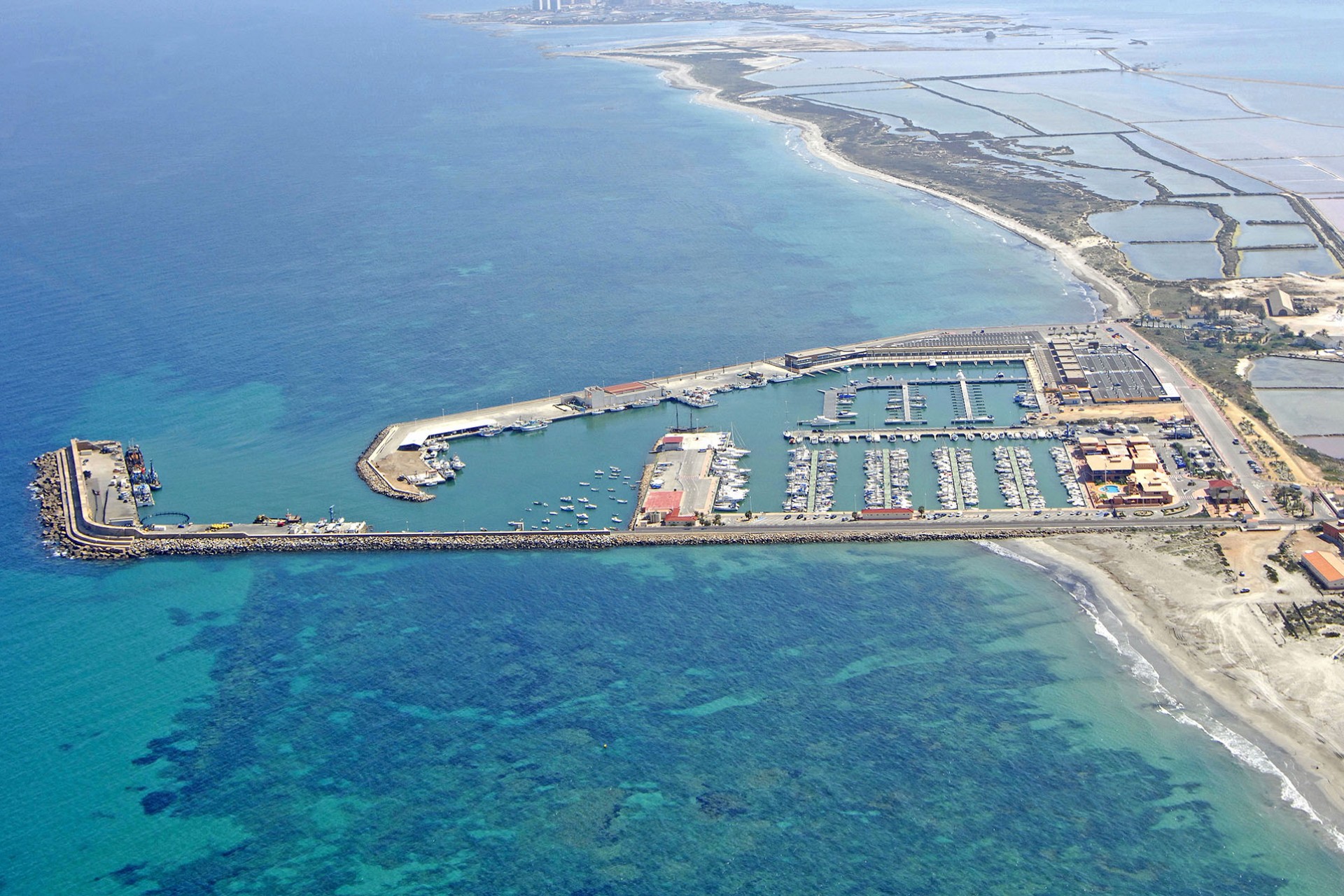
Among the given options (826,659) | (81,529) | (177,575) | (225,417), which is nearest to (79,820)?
(177,575)

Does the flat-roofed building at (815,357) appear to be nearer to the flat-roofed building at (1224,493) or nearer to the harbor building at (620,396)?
the harbor building at (620,396)

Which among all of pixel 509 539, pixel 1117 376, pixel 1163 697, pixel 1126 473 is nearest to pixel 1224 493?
pixel 1126 473

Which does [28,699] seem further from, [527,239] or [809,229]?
[809,229]

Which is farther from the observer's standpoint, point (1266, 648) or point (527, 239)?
→ point (527, 239)

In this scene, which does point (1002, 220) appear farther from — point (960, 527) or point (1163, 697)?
point (1163, 697)

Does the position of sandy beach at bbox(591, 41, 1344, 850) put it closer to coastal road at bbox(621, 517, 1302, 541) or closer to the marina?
coastal road at bbox(621, 517, 1302, 541)

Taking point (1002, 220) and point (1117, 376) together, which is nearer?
point (1117, 376)

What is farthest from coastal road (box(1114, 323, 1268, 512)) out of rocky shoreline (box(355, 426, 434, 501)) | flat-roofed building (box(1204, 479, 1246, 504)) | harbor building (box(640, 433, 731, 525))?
rocky shoreline (box(355, 426, 434, 501))
